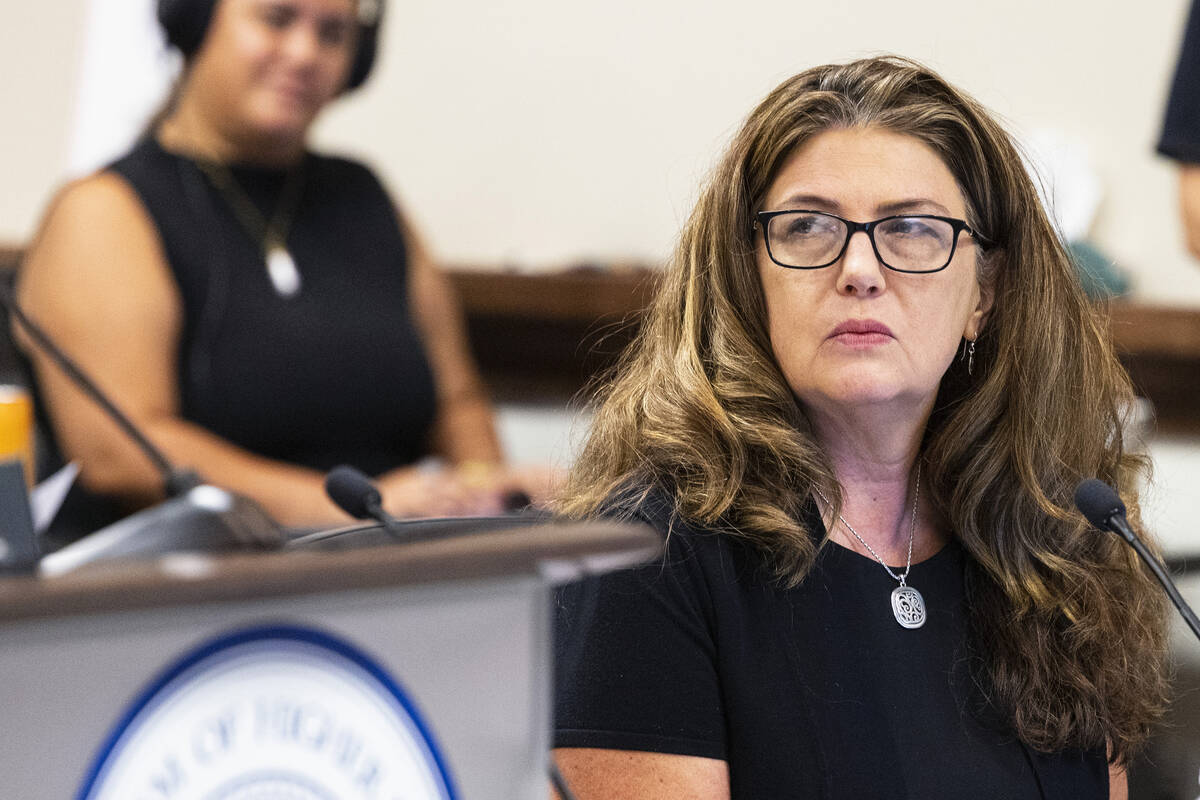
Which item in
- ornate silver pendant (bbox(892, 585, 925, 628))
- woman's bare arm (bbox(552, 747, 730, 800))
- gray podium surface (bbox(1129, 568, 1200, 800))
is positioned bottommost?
gray podium surface (bbox(1129, 568, 1200, 800))

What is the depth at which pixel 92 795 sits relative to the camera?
0.56m

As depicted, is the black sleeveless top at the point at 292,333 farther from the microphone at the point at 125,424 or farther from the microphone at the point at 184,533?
the microphone at the point at 184,533

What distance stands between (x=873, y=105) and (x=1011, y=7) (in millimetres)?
1726

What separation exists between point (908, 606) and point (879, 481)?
12cm

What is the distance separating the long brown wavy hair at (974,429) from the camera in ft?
3.79

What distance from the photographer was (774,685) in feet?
3.56

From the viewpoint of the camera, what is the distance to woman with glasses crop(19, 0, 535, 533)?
197 centimetres

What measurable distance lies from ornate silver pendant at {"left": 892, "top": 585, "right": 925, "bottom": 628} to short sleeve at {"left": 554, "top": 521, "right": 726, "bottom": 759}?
17cm

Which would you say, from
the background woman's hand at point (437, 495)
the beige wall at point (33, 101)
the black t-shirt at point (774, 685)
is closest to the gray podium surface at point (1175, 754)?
the black t-shirt at point (774, 685)

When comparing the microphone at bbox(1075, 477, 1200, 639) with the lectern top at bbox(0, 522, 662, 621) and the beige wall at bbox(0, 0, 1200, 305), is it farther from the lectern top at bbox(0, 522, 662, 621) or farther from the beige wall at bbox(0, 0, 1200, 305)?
the beige wall at bbox(0, 0, 1200, 305)

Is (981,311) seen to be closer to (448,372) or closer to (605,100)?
(448,372)

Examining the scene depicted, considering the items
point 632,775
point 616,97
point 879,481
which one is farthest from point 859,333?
point 616,97

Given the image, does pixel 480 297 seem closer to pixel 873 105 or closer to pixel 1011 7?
pixel 1011 7

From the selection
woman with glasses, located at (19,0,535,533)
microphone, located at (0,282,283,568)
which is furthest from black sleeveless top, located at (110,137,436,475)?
microphone, located at (0,282,283,568)
